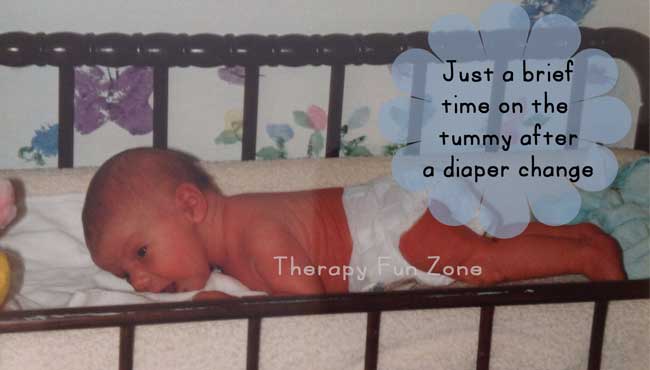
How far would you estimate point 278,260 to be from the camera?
2.54 feet

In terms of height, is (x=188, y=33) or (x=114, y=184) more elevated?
(x=188, y=33)

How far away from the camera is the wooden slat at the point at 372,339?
0.61 meters

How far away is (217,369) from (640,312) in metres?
0.34

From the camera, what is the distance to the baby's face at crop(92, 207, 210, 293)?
0.77 meters

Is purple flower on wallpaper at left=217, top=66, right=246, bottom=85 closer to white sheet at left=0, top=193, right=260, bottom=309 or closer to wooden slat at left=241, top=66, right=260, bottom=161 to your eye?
wooden slat at left=241, top=66, right=260, bottom=161

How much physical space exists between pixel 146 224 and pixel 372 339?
248 mm

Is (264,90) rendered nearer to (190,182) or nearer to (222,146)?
(222,146)

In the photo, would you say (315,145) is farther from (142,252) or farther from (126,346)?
(126,346)

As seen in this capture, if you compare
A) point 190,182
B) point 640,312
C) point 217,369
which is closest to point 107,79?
point 190,182

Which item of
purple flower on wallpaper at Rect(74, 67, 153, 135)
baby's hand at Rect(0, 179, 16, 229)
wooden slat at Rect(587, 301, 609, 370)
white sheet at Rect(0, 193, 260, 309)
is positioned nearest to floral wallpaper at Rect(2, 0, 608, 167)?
purple flower on wallpaper at Rect(74, 67, 153, 135)

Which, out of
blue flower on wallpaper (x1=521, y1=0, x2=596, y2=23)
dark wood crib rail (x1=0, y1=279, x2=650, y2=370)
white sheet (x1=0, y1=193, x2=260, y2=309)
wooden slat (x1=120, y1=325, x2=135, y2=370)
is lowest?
white sheet (x1=0, y1=193, x2=260, y2=309)

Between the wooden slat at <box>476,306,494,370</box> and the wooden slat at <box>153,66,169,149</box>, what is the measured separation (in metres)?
0.45

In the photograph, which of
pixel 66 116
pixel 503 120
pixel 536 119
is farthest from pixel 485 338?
pixel 66 116

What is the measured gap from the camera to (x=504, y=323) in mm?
695
